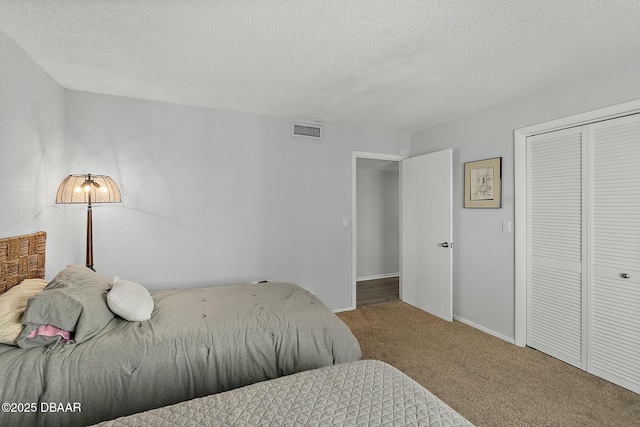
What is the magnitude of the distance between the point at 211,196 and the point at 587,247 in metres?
3.49

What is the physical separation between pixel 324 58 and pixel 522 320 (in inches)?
118

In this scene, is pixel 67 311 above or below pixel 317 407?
above

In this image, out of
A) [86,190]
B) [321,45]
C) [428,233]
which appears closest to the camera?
[321,45]

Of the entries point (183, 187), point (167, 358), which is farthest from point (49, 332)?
point (183, 187)

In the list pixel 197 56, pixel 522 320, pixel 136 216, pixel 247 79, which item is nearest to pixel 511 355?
pixel 522 320

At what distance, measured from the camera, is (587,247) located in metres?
2.47

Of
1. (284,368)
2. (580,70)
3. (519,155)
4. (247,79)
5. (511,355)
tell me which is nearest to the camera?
(284,368)

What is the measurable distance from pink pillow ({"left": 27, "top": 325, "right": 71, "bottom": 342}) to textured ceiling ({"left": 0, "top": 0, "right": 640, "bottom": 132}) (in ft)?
5.54

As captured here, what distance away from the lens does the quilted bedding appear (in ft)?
3.23

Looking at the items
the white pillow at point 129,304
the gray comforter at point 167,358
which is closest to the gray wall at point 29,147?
the white pillow at point 129,304

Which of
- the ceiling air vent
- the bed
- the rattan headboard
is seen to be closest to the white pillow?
the bed

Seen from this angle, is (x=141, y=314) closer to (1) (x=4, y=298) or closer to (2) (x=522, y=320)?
(1) (x=4, y=298)

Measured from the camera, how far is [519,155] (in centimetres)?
293

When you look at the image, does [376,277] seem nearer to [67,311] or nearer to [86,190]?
[86,190]
